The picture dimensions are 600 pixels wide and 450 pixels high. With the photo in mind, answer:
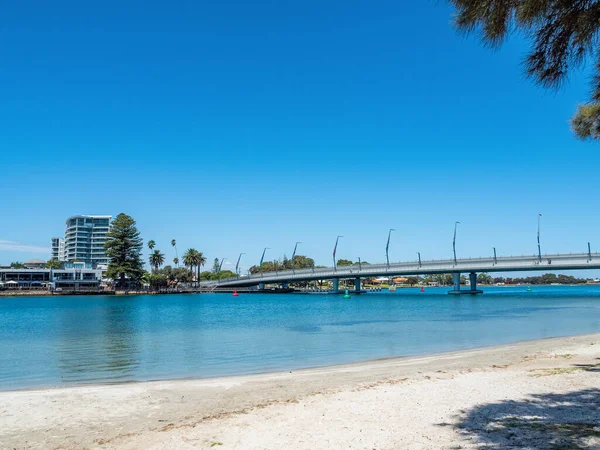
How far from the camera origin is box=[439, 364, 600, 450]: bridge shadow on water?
7234mm

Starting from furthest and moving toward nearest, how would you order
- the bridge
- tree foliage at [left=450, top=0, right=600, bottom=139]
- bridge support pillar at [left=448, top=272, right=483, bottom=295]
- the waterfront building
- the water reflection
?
the waterfront building, bridge support pillar at [left=448, top=272, right=483, bottom=295], the bridge, the water reflection, tree foliage at [left=450, top=0, right=600, bottom=139]

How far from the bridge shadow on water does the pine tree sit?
452 feet

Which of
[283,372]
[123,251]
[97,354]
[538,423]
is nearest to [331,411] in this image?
[538,423]

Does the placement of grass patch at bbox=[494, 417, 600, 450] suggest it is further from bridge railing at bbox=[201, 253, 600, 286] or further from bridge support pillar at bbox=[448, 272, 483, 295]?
bridge support pillar at bbox=[448, 272, 483, 295]

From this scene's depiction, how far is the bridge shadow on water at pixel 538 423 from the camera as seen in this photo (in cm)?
723

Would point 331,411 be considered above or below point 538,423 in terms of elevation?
below

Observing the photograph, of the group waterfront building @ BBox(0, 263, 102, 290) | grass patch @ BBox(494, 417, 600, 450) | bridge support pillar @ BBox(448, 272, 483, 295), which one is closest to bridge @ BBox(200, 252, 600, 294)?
bridge support pillar @ BBox(448, 272, 483, 295)

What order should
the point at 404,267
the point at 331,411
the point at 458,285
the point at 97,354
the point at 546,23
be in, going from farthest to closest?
the point at 458,285 < the point at 404,267 < the point at 97,354 < the point at 331,411 < the point at 546,23

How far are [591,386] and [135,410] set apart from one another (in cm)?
1188

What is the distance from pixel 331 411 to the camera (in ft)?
34.0

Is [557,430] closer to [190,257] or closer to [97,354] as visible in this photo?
[97,354]

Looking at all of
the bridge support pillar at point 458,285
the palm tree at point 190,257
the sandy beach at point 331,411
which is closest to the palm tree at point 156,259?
Answer: the palm tree at point 190,257

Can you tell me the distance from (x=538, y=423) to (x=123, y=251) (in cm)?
14191

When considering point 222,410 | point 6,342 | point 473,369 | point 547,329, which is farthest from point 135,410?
point 547,329
